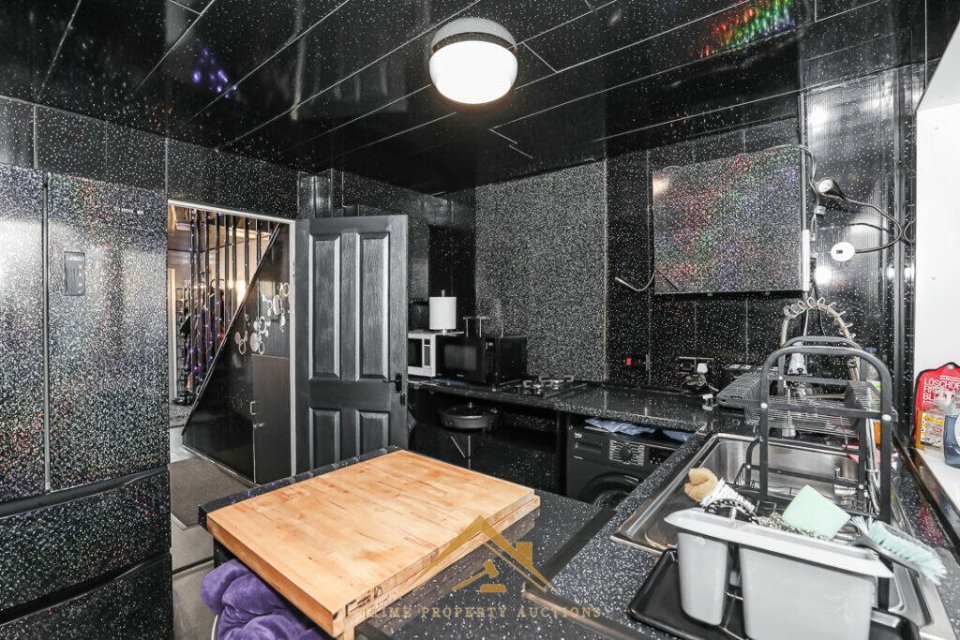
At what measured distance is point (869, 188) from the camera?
2.23 metres

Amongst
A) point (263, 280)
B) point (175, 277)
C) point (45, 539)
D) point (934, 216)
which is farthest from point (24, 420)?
point (175, 277)

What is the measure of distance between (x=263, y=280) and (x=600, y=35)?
3.21 metres

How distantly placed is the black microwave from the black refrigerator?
5.76ft

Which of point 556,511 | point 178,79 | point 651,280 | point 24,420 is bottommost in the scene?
point 556,511

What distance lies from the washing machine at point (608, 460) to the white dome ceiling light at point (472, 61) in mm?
1724

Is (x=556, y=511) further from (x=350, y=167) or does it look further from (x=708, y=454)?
(x=350, y=167)

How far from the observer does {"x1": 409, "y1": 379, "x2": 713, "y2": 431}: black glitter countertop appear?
223 centimetres

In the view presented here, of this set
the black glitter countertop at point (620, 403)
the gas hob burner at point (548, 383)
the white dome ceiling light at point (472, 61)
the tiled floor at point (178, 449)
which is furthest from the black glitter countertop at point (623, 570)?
the tiled floor at point (178, 449)

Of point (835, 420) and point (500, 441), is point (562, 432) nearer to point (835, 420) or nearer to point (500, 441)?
point (500, 441)

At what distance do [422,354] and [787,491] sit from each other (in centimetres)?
247

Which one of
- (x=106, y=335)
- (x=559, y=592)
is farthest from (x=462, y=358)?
(x=559, y=592)

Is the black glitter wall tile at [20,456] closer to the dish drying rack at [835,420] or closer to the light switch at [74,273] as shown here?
the light switch at [74,273]

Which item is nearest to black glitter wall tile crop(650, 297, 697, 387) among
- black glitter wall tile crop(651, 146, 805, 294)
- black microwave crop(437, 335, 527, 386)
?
black glitter wall tile crop(651, 146, 805, 294)

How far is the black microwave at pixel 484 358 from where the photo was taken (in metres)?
3.13
